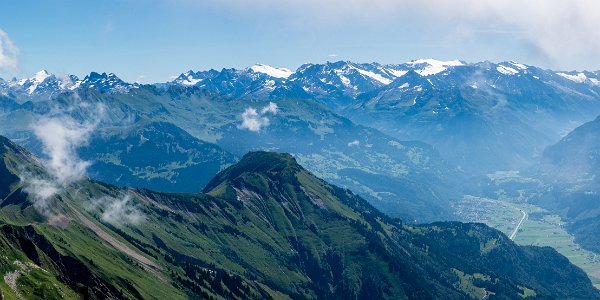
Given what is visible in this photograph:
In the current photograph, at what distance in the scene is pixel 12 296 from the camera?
624ft
